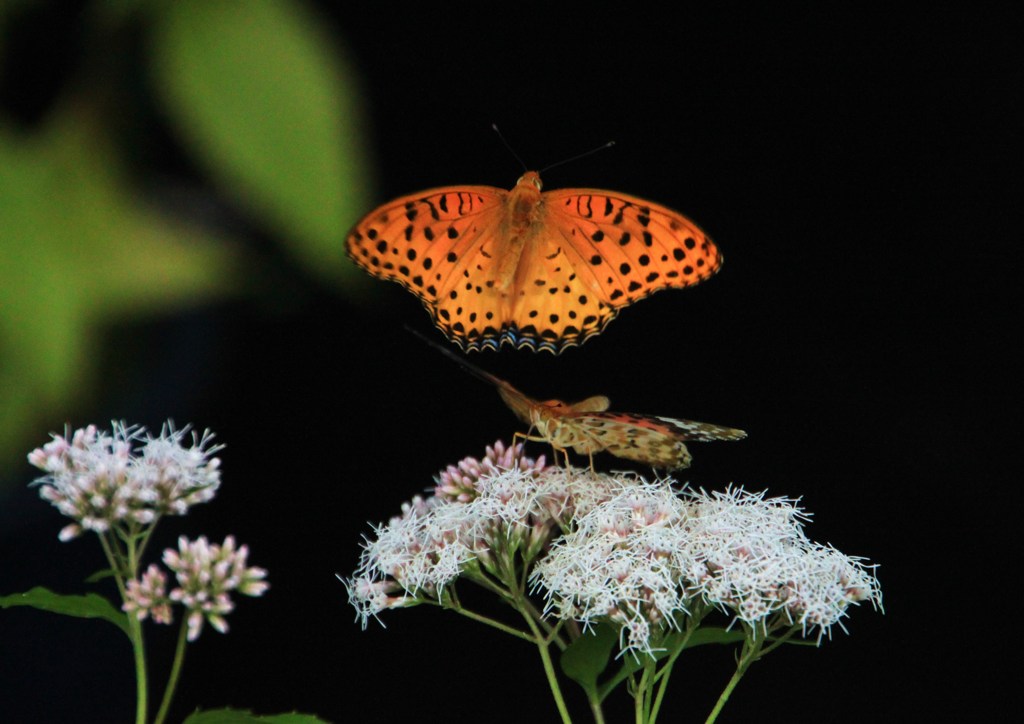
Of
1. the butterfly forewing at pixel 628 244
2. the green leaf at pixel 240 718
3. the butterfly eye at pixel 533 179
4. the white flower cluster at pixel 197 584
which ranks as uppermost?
the butterfly eye at pixel 533 179

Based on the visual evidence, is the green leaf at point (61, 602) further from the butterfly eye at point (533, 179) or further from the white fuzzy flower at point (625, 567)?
the butterfly eye at point (533, 179)

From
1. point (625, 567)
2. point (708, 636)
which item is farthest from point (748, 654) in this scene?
point (625, 567)

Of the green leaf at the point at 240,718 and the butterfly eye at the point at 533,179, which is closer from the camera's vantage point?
the green leaf at the point at 240,718

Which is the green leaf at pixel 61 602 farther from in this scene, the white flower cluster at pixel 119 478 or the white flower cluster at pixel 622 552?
the white flower cluster at pixel 622 552

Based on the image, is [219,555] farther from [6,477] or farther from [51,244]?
[6,477]

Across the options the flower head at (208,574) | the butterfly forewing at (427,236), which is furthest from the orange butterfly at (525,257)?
the flower head at (208,574)

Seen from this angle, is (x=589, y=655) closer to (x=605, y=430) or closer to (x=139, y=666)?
(x=605, y=430)

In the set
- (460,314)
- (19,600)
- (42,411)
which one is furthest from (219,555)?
(42,411)

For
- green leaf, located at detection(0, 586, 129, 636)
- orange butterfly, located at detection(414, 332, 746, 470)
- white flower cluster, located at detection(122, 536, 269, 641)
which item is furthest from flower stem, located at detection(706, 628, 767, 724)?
green leaf, located at detection(0, 586, 129, 636)

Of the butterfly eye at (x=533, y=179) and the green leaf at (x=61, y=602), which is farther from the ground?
the butterfly eye at (x=533, y=179)
